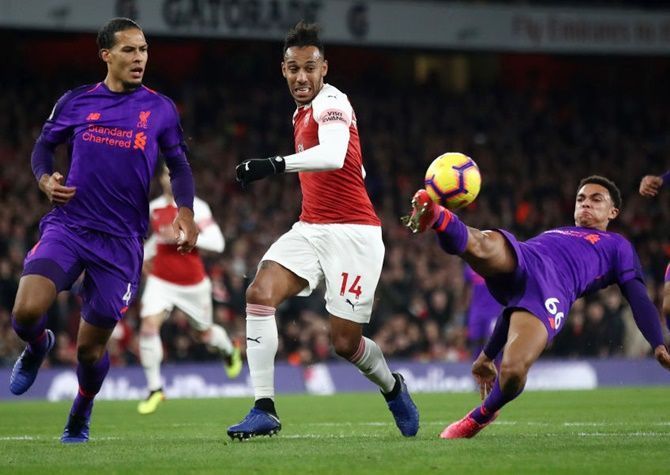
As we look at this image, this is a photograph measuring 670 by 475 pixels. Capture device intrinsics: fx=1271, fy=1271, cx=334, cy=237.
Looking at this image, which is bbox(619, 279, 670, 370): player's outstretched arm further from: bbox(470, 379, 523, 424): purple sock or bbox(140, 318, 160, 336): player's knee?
bbox(140, 318, 160, 336): player's knee

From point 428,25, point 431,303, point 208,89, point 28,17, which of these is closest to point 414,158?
point 428,25

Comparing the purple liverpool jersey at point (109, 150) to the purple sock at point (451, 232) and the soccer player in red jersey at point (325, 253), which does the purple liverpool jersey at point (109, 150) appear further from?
the purple sock at point (451, 232)

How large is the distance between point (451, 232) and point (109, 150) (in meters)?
2.27

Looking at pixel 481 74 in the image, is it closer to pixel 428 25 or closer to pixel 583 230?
pixel 428 25

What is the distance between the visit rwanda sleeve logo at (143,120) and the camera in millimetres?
8242

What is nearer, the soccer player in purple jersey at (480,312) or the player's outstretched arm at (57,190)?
the player's outstretched arm at (57,190)

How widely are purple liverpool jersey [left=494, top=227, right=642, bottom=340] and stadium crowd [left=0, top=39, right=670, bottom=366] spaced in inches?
346

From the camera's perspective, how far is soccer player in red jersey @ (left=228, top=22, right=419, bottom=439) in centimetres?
823

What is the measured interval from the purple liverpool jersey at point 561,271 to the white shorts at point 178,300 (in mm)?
6772

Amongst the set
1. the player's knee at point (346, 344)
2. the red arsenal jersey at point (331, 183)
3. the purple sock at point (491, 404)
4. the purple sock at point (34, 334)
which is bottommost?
the purple sock at point (491, 404)

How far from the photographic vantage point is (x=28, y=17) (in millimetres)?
23141

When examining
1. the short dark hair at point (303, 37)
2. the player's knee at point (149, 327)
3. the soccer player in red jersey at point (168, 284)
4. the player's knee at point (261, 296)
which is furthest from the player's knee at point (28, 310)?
the player's knee at point (149, 327)

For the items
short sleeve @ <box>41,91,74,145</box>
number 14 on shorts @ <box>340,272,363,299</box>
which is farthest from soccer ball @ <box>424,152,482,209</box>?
short sleeve @ <box>41,91,74,145</box>

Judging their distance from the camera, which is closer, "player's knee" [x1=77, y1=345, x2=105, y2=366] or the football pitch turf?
the football pitch turf
